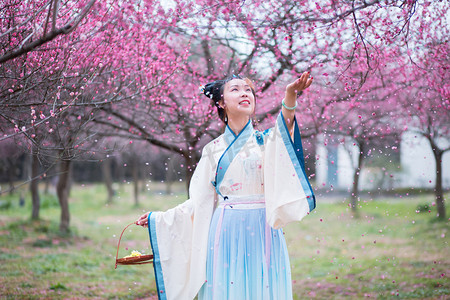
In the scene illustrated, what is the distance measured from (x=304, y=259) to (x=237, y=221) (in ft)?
16.4

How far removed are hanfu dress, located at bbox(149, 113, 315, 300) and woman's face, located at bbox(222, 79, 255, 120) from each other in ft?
0.37

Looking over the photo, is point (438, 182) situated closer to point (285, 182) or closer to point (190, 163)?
point (190, 163)

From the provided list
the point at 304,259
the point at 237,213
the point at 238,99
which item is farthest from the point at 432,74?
the point at 304,259

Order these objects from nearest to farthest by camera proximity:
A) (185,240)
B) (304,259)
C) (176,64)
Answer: (185,240), (176,64), (304,259)

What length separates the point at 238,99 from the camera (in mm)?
2854

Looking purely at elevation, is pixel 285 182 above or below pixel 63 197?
above

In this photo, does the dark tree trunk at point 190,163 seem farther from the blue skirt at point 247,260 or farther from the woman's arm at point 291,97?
the woman's arm at point 291,97

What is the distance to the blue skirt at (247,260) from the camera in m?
2.62

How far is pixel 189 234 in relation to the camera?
297 centimetres

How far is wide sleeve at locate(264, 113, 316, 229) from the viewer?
2.47 metres

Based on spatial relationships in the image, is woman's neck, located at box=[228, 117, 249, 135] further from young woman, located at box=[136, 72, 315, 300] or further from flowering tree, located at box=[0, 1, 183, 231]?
flowering tree, located at box=[0, 1, 183, 231]

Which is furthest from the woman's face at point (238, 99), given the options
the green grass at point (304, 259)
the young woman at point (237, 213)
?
the green grass at point (304, 259)

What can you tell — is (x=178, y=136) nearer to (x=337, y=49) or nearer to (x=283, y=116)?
(x=337, y=49)

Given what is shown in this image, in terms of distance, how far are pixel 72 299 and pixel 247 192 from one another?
10.2 feet
